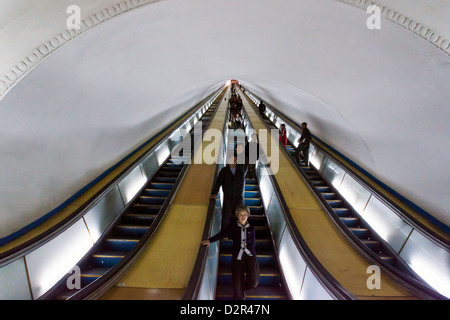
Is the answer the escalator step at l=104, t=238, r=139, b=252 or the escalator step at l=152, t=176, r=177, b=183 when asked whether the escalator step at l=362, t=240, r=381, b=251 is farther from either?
the escalator step at l=152, t=176, r=177, b=183

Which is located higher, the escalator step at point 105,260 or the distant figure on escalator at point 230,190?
the distant figure on escalator at point 230,190

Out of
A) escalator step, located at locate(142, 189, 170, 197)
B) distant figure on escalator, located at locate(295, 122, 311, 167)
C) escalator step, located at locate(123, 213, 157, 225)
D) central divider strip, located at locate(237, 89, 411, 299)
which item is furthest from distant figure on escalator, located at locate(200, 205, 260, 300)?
distant figure on escalator, located at locate(295, 122, 311, 167)

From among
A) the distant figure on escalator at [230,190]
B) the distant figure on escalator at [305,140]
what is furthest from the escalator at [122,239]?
the distant figure on escalator at [305,140]

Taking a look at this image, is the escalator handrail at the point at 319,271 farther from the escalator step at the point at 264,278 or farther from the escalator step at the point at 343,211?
the escalator step at the point at 343,211

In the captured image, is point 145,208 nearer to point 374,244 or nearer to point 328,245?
point 328,245

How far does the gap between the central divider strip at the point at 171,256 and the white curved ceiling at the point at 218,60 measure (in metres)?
2.32

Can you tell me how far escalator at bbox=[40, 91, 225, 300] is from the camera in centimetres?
296

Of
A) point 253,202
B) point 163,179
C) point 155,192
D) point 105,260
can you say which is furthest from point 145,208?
point 253,202

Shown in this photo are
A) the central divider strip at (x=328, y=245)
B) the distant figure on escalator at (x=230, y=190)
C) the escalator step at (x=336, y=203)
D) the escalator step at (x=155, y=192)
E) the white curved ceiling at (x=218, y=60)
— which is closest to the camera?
the central divider strip at (x=328, y=245)

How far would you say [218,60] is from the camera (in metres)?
5.75

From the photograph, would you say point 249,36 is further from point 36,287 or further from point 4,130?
point 36,287

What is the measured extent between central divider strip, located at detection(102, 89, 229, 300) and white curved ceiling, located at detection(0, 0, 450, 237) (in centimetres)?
232

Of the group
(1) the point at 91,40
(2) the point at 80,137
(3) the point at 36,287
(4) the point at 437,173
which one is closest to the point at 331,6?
(1) the point at 91,40

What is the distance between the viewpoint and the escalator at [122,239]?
2.96 m
